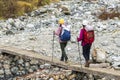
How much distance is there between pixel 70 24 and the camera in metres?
27.8

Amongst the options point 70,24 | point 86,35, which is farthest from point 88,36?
point 70,24

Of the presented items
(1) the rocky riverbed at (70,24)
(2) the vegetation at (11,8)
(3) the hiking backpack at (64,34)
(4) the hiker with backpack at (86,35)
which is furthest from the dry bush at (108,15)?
(4) the hiker with backpack at (86,35)

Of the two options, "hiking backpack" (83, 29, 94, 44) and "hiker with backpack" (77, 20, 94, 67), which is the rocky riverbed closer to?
"hiker with backpack" (77, 20, 94, 67)

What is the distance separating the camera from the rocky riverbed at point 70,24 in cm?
2129

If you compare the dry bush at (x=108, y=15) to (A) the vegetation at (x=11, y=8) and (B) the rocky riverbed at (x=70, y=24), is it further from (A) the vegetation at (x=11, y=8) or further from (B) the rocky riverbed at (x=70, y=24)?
(A) the vegetation at (x=11, y=8)

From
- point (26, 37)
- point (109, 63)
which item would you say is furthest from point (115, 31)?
point (109, 63)

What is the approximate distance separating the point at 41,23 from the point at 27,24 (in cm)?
84

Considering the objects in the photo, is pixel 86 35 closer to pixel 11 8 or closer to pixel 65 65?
pixel 65 65

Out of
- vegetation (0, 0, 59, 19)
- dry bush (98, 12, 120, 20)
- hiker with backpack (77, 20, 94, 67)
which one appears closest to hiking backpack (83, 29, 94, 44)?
hiker with backpack (77, 20, 94, 67)

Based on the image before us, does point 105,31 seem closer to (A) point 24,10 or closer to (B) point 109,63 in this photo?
(B) point 109,63

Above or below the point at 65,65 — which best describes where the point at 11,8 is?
above

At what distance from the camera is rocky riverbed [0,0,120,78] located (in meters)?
21.3

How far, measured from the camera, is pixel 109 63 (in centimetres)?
1892

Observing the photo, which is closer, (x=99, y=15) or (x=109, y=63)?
(x=109, y=63)
